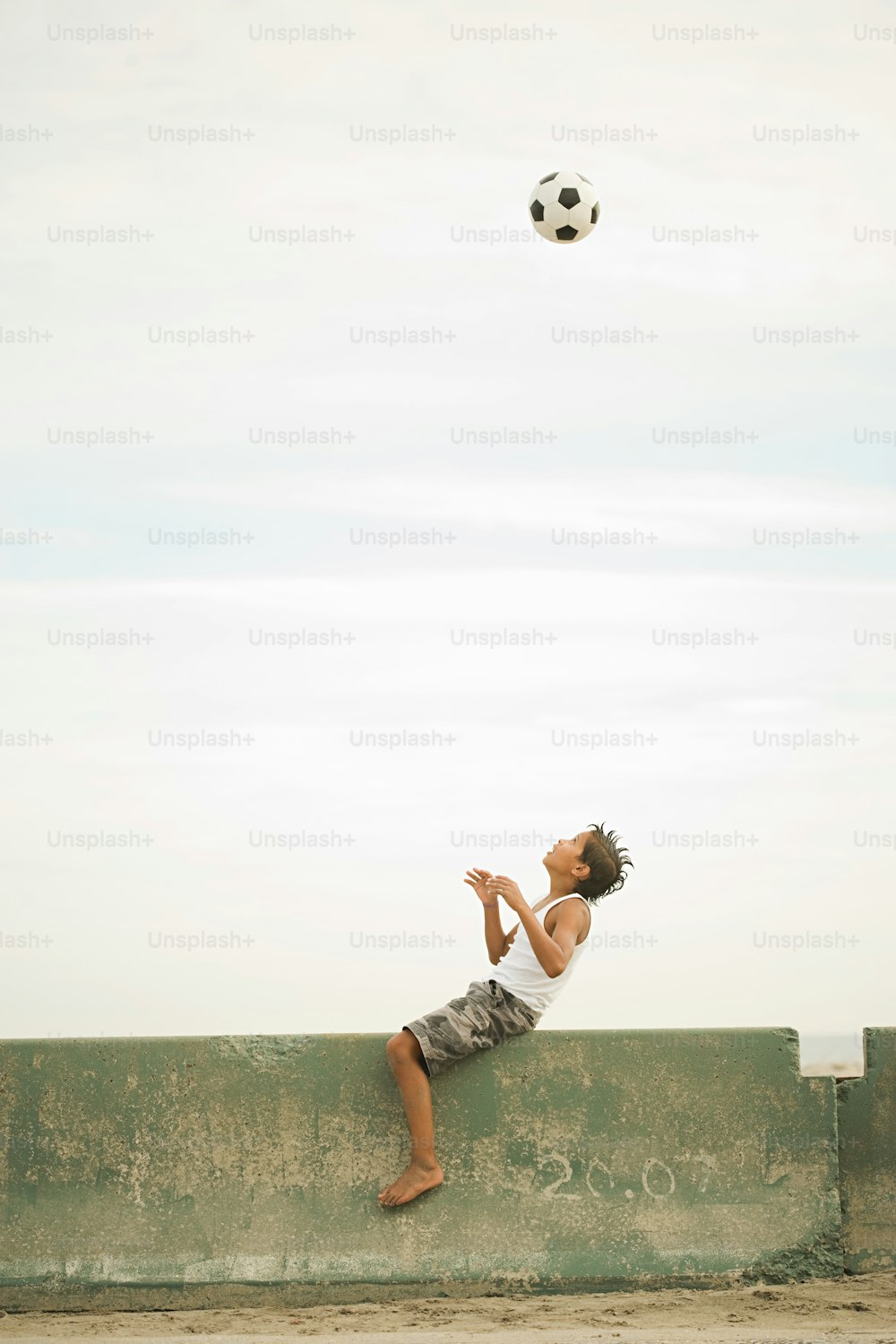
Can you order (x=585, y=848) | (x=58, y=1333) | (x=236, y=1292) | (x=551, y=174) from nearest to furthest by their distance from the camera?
(x=58, y=1333), (x=236, y=1292), (x=585, y=848), (x=551, y=174)

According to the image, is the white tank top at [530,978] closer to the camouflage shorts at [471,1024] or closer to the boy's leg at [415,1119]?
the camouflage shorts at [471,1024]

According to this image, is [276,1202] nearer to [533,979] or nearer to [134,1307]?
[134,1307]

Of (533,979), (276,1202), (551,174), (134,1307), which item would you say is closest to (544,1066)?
(533,979)

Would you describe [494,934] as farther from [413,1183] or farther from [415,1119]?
[413,1183]

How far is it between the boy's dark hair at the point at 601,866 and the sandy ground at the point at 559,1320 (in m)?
1.87

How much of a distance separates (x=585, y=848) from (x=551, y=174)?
6308mm

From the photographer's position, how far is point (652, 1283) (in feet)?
20.3

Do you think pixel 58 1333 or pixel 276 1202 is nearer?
pixel 58 1333

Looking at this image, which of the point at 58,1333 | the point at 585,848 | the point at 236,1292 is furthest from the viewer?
the point at 585,848

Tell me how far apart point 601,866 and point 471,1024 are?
101 centimetres

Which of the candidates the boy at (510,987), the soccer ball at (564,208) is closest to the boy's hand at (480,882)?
the boy at (510,987)

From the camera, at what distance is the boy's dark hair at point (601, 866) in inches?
257

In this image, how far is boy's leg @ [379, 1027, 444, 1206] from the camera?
6133 millimetres

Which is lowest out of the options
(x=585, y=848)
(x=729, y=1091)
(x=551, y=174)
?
(x=729, y=1091)
